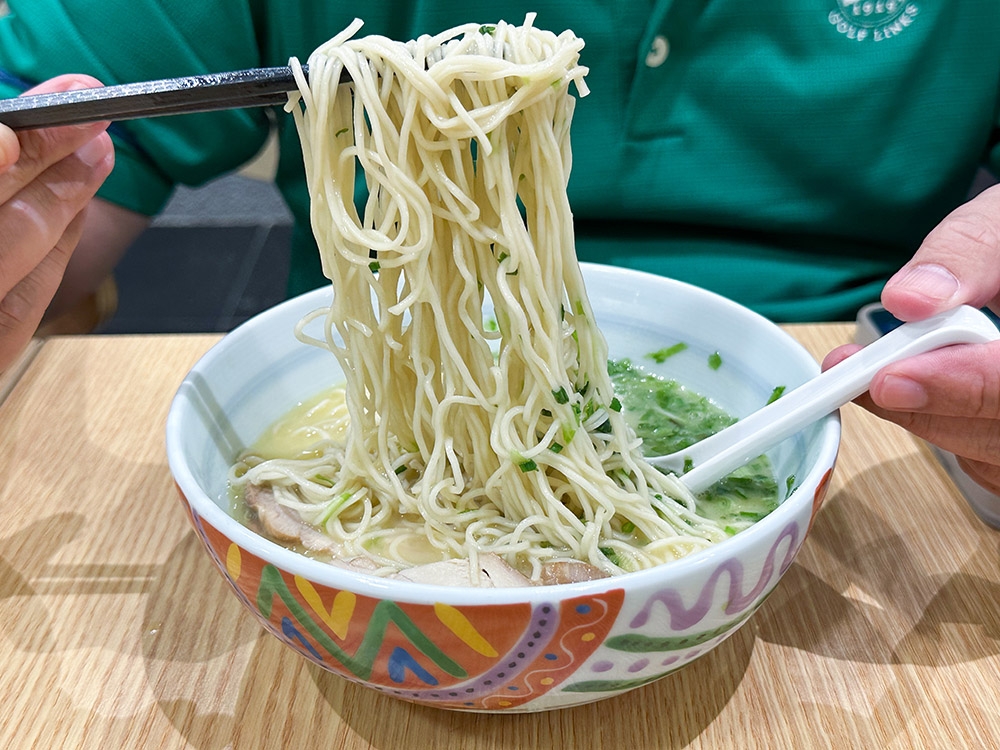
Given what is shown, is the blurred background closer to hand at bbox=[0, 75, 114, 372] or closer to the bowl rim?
hand at bbox=[0, 75, 114, 372]

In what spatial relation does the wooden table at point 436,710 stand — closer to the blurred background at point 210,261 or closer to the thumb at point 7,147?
the thumb at point 7,147

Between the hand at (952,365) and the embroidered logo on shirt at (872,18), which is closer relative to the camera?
the hand at (952,365)

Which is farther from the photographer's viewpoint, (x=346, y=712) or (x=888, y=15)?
(x=888, y=15)

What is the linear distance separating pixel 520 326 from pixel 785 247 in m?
0.91

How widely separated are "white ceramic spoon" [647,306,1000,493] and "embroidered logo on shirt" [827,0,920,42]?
788mm

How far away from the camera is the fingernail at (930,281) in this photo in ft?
2.72

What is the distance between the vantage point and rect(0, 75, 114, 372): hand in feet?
3.07

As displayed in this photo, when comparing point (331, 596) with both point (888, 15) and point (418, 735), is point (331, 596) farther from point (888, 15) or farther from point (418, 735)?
point (888, 15)

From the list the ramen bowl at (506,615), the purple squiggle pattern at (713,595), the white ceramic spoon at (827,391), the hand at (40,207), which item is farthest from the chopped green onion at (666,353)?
the hand at (40,207)

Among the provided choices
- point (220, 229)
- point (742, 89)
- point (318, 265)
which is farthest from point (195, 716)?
point (220, 229)

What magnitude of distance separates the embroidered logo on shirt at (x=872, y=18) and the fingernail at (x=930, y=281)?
2.41 feet

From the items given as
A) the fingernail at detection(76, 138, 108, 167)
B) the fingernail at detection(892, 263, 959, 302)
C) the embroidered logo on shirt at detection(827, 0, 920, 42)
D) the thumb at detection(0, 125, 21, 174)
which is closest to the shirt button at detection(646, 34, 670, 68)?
the embroidered logo on shirt at detection(827, 0, 920, 42)

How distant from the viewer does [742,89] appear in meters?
1.40

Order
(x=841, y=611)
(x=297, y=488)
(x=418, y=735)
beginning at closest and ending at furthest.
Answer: (x=418, y=735) < (x=841, y=611) < (x=297, y=488)
